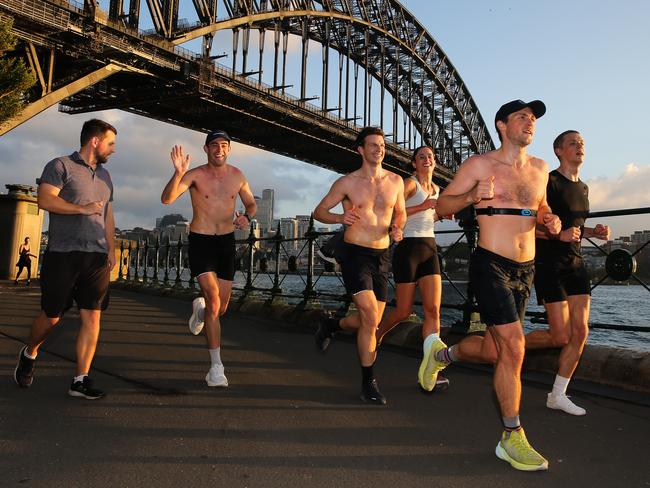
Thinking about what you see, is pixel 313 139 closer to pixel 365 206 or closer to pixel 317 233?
pixel 317 233

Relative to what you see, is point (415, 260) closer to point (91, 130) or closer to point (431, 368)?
point (431, 368)

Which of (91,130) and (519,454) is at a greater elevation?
(91,130)

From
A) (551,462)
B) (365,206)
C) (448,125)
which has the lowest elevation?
(551,462)

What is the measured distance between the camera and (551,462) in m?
2.39

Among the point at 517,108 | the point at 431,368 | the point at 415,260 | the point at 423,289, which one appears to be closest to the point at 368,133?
the point at 415,260

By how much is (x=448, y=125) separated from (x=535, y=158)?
256ft

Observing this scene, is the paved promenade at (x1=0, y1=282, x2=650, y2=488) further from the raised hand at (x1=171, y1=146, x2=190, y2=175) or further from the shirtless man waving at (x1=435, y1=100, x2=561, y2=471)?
the raised hand at (x1=171, y1=146, x2=190, y2=175)

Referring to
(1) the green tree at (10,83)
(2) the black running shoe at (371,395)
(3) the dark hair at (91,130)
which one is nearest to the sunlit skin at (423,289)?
(2) the black running shoe at (371,395)

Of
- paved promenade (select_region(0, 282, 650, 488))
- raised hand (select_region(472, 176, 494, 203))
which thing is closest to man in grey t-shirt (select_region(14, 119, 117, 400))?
paved promenade (select_region(0, 282, 650, 488))

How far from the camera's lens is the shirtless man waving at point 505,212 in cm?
258

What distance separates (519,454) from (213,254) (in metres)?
2.64

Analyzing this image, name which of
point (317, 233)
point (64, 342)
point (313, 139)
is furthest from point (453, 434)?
point (313, 139)

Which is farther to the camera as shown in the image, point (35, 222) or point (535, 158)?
point (35, 222)

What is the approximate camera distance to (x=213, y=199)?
13.5ft
